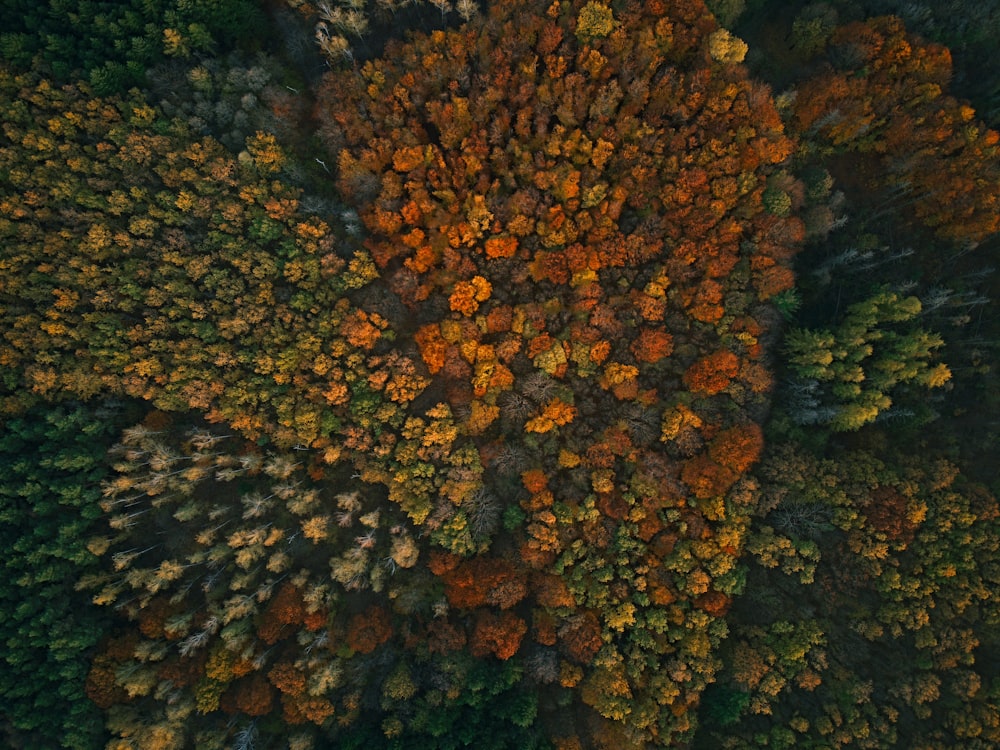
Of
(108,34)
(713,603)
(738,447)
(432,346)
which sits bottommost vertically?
(713,603)

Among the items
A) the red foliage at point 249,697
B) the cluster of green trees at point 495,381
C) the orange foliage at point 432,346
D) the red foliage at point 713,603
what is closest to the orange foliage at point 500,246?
the cluster of green trees at point 495,381

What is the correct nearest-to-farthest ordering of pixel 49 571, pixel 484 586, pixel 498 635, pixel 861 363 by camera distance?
1. pixel 49 571
2. pixel 498 635
3. pixel 484 586
4. pixel 861 363

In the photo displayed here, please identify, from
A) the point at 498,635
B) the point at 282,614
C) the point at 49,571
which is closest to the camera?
the point at 49,571

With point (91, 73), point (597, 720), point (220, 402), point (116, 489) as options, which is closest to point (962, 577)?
point (597, 720)

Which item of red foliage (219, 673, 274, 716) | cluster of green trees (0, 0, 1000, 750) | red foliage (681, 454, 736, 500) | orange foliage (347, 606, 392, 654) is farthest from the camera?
red foliage (681, 454, 736, 500)

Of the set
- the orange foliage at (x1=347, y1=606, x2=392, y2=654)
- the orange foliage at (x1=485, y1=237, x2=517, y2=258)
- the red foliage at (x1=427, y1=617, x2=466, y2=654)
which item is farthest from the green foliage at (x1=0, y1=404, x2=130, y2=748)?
the orange foliage at (x1=485, y1=237, x2=517, y2=258)

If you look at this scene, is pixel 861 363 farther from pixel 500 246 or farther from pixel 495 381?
pixel 500 246

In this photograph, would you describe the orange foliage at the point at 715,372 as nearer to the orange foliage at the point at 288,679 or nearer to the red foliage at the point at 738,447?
the red foliage at the point at 738,447

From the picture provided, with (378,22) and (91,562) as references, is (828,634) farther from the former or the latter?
(378,22)

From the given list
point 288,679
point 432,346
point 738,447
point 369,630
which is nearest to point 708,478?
point 738,447

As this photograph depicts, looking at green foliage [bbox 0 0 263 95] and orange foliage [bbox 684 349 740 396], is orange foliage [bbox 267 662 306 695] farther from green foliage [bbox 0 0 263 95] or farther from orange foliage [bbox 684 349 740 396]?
green foliage [bbox 0 0 263 95]
